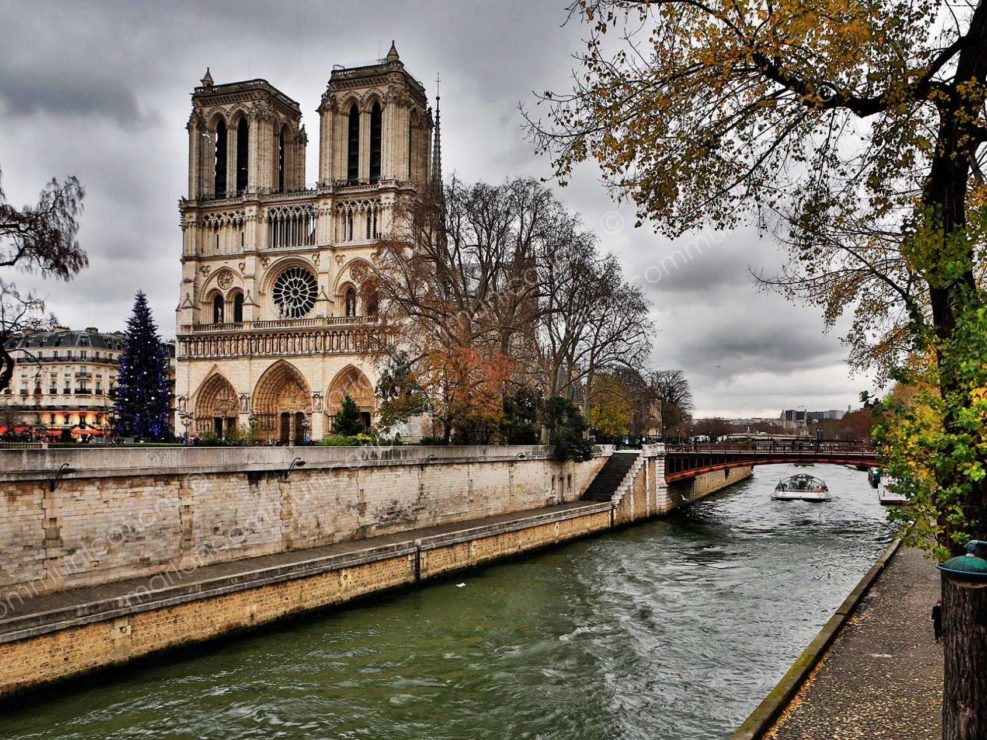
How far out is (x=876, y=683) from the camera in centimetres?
927

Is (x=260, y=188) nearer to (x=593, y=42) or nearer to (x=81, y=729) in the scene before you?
(x=81, y=729)

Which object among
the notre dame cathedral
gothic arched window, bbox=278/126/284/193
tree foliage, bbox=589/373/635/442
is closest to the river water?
tree foliage, bbox=589/373/635/442

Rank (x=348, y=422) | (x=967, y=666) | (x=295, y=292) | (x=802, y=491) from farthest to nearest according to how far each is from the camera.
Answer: (x=295, y=292) < (x=802, y=491) < (x=348, y=422) < (x=967, y=666)

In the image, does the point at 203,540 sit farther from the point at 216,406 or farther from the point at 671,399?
the point at 671,399

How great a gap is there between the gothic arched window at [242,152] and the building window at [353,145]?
277 inches

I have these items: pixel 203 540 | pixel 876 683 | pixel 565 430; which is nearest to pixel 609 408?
pixel 565 430

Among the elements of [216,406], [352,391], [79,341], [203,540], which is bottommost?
[203,540]

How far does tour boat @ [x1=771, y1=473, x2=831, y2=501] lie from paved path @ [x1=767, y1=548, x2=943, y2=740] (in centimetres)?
2974

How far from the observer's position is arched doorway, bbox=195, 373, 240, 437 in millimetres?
47812

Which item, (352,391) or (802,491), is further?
(352,391)

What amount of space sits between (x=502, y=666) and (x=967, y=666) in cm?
828

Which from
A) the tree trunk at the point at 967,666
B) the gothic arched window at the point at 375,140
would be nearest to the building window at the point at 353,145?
the gothic arched window at the point at 375,140

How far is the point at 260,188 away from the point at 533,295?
2711 cm

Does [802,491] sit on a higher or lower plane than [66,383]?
lower
